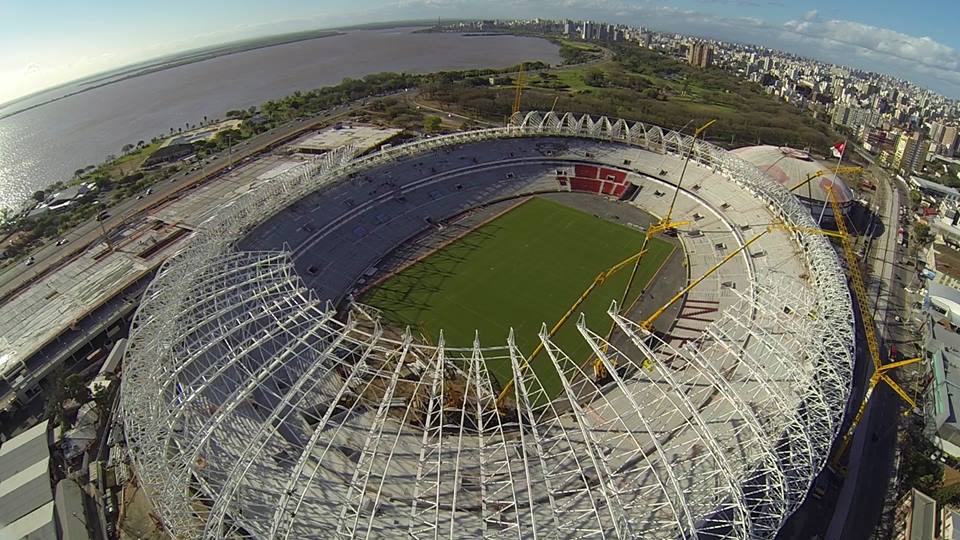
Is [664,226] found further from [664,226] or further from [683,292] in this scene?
[683,292]

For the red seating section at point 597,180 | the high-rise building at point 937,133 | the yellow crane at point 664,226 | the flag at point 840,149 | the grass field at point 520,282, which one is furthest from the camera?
the high-rise building at point 937,133

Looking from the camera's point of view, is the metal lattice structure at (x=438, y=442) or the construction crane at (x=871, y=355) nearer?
the metal lattice structure at (x=438, y=442)

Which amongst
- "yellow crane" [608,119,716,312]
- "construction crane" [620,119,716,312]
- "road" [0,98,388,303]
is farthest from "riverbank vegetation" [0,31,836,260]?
"yellow crane" [608,119,716,312]

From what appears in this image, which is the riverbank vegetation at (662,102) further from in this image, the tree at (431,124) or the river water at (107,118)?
the river water at (107,118)

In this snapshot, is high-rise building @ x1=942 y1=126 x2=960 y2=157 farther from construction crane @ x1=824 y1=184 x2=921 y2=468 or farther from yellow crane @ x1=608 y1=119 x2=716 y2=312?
yellow crane @ x1=608 y1=119 x2=716 y2=312

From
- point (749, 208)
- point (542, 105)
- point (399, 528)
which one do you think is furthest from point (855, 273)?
point (542, 105)

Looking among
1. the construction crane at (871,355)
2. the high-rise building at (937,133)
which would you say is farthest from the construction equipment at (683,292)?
the high-rise building at (937,133)
